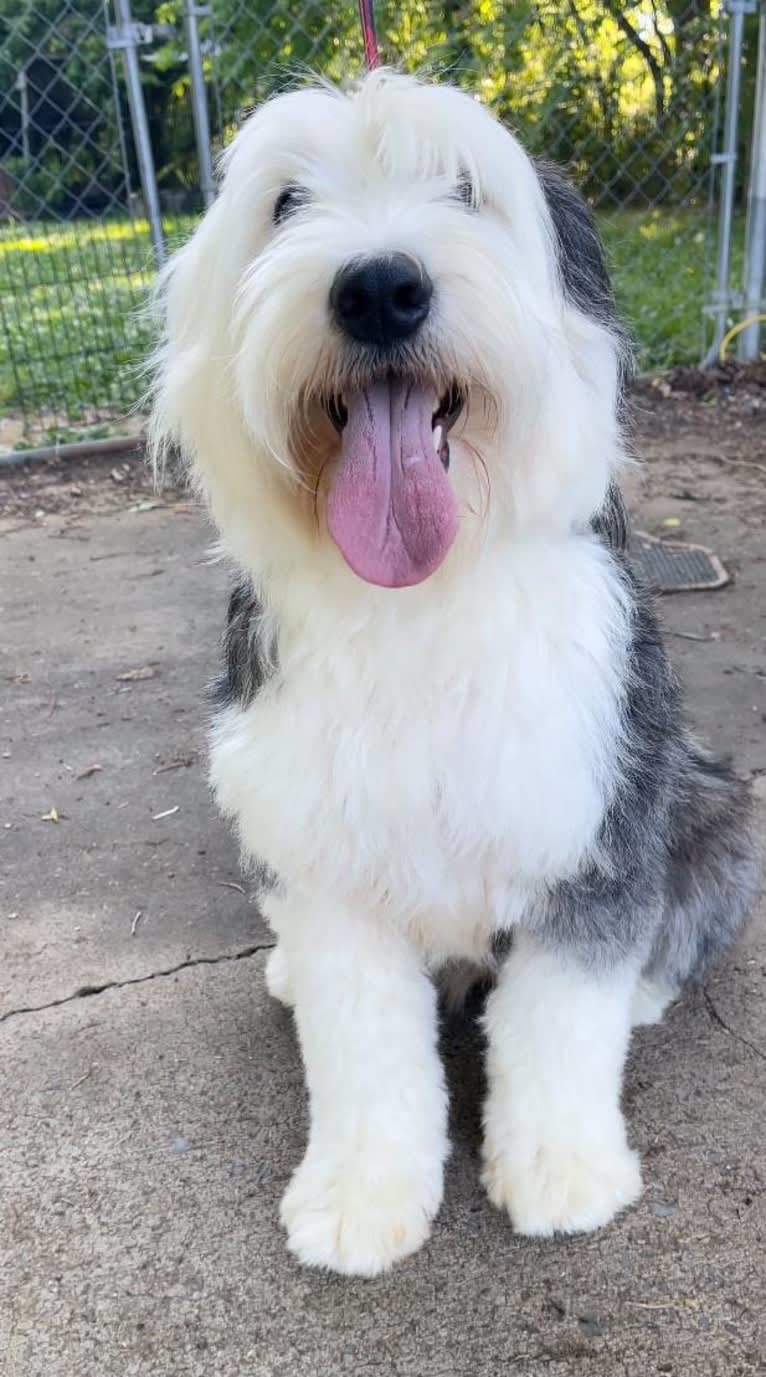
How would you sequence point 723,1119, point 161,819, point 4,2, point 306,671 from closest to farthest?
point 306,671 → point 723,1119 → point 161,819 → point 4,2

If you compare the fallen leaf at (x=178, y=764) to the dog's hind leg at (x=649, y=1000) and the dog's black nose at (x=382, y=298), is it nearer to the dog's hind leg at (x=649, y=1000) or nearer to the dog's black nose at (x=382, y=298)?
the dog's hind leg at (x=649, y=1000)

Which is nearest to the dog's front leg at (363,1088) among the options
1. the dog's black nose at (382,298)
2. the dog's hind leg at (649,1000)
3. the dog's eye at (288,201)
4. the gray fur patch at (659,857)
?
the gray fur patch at (659,857)

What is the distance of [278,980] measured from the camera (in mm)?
2346

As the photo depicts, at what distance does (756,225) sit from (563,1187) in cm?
560

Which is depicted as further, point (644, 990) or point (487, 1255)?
point (644, 990)

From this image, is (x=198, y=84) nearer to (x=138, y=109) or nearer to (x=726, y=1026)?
(x=138, y=109)

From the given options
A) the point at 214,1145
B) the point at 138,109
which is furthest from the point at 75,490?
the point at 214,1145

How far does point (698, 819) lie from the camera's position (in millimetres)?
2170

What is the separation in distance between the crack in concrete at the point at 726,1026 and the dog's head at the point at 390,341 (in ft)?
3.83

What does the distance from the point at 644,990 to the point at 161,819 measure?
138cm

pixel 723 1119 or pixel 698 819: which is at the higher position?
pixel 698 819

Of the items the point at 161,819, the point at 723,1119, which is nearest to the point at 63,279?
the point at 161,819

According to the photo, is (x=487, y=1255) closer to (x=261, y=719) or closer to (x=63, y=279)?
(x=261, y=719)

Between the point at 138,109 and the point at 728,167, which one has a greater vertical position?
the point at 138,109
